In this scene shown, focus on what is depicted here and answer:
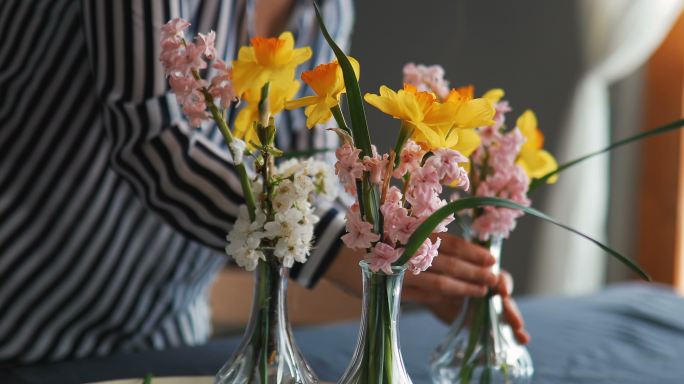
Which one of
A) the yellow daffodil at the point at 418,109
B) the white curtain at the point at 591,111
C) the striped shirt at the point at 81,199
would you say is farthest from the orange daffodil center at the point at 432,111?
the white curtain at the point at 591,111

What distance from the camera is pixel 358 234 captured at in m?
0.59

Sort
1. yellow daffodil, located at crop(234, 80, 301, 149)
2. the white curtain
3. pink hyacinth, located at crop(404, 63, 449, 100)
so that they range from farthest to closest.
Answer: the white curtain < pink hyacinth, located at crop(404, 63, 449, 100) < yellow daffodil, located at crop(234, 80, 301, 149)

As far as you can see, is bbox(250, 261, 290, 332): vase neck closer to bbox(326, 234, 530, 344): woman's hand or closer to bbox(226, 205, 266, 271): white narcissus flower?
bbox(226, 205, 266, 271): white narcissus flower

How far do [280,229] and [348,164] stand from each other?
81 millimetres

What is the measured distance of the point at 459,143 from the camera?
68 cm

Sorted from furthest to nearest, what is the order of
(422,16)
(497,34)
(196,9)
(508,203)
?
(497,34) → (422,16) → (196,9) → (508,203)

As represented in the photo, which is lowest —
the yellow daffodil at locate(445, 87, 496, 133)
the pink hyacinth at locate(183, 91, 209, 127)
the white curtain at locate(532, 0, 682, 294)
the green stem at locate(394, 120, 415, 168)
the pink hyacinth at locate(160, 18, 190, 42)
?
the green stem at locate(394, 120, 415, 168)

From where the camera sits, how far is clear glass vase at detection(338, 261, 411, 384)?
60 centimetres

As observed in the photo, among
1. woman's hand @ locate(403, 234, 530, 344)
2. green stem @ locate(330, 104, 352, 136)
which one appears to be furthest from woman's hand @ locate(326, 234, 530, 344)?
green stem @ locate(330, 104, 352, 136)

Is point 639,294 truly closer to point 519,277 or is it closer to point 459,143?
point 459,143

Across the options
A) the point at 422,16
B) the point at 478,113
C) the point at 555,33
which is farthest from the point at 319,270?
the point at 555,33

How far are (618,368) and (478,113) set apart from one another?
24.8 inches

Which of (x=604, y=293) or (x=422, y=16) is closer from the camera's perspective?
(x=604, y=293)

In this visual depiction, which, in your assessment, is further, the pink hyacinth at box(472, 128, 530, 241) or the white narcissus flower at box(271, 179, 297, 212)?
the pink hyacinth at box(472, 128, 530, 241)
